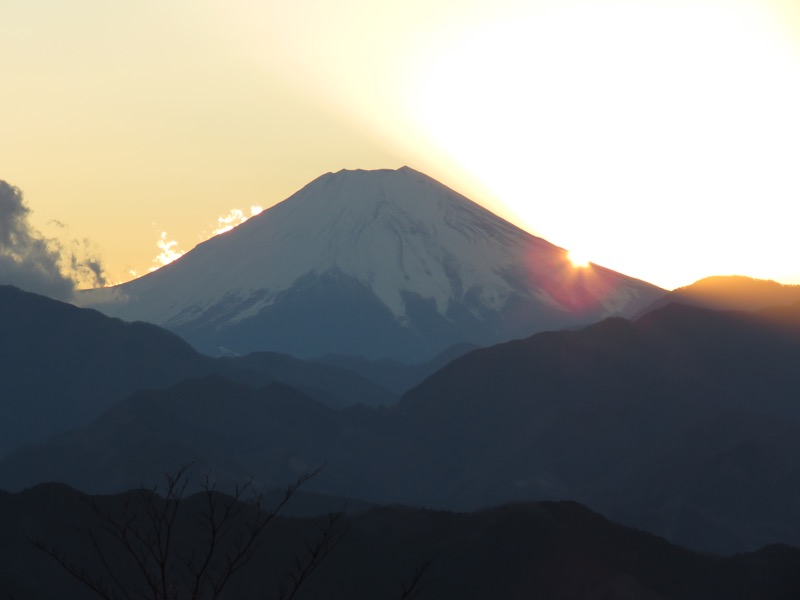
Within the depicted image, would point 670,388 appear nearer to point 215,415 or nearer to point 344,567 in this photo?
point 215,415

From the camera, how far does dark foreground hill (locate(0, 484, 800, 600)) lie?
6431cm

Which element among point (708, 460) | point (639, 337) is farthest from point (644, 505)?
point (639, 337)

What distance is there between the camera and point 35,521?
68.9 m

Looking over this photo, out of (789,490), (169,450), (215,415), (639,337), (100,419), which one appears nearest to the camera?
(789,490)

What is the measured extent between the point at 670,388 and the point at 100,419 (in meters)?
66.3

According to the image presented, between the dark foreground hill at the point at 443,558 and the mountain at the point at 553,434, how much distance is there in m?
50.7

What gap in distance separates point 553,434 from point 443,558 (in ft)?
297

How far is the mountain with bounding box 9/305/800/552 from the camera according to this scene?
12862 cm

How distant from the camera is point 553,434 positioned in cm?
15725

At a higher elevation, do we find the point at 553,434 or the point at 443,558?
the point at 443,558

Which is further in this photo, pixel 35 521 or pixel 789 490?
pixel 789 490

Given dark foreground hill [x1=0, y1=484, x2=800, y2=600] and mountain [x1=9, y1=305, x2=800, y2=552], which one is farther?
mountain [x1=9, y1=305, x2=800, y2=552]

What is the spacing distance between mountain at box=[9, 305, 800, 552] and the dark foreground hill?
1997 inches

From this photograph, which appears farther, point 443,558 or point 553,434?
point 553,434
